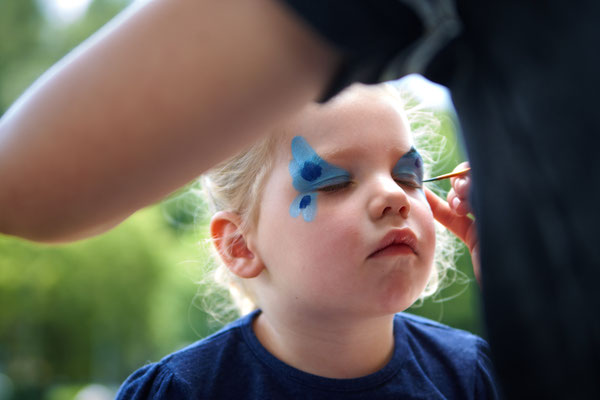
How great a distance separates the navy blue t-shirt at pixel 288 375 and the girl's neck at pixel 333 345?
0.03 meters

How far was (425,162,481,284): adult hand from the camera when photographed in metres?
1.34

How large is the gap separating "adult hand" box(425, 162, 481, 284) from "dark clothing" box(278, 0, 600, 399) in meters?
0.78

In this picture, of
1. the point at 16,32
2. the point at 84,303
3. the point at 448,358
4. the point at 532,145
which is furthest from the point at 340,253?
the point at 16,32

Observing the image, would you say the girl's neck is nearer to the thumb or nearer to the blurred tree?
the thumb

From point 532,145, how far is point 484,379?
1.06 metres

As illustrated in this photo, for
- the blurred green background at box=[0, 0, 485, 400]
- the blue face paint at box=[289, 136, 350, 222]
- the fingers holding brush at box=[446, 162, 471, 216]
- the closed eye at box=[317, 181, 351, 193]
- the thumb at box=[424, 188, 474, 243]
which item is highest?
the blue face paint at box=[289, 136, 350, 222]

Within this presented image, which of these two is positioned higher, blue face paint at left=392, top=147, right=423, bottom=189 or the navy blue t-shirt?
blue face paint at left=392, top=147, right=423, bottom=189

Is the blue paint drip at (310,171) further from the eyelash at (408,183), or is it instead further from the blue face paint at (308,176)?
the eyelash at (408,183)

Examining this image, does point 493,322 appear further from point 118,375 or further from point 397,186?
point 118,375

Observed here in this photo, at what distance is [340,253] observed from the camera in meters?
1.21

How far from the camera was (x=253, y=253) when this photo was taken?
141 centimetres

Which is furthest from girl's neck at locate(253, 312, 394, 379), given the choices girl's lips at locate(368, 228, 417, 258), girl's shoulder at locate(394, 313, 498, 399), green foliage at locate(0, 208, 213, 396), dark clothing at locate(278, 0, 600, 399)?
green foliage at locate(0, 208, 213, 396)

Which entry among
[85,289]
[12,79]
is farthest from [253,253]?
[12,79]

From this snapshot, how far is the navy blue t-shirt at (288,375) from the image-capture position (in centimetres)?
134
